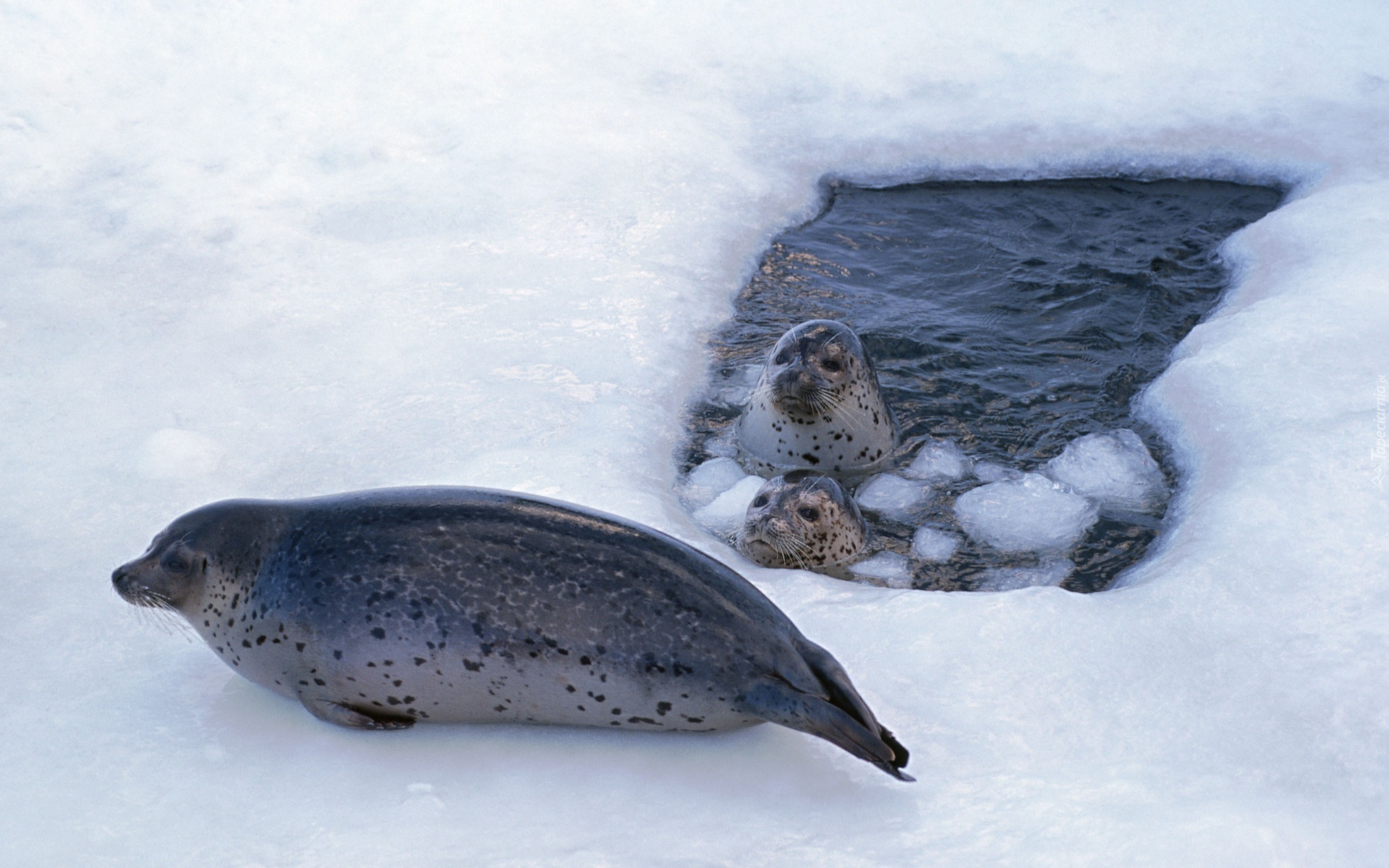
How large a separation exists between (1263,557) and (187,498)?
10.7 feet

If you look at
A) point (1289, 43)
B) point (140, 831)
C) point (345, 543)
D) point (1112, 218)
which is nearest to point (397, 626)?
point (345, 543)

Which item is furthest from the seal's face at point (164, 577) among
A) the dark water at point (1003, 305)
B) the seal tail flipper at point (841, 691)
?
the dark water at point (1003, 305)

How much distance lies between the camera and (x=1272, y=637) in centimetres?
309

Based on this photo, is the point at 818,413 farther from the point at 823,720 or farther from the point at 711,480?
the point at 823,720

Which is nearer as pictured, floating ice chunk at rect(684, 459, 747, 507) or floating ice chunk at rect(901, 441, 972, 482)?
floating ice chunk at rect(684, 459, 747, 507)

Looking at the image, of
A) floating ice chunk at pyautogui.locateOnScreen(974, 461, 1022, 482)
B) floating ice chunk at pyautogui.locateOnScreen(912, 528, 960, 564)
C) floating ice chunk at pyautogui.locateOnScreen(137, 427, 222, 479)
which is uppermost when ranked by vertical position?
floating ice chunk at pyautogui.locateOnScreen(137, 427, 222, 479)

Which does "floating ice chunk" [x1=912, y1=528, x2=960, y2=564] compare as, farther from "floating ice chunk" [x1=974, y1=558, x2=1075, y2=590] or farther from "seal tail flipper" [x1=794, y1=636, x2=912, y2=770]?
"seal tail flipper" [x1=794, y1=636, x2=912, y2=770]

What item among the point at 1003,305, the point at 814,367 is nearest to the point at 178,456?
the point at 814,367

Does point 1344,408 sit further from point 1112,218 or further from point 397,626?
point 397,626

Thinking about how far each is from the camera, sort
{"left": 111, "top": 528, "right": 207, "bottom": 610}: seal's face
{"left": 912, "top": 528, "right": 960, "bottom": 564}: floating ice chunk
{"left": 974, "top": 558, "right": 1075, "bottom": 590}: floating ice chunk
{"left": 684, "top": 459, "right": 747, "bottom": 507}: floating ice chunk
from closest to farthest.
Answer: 1. {"left": 111, "top": 528, "right": 207, "bottom": 610}: seal's face
2. {"left": 974, "top": 558, "right": 1075, "bottom": 590}: floating ice chunk
3. {"left": 912, "top": 528, "right": 960, "bottom": 564}: floating ice chunk
4. {"left": 684, "top": 459, "right": 747, "bottom": 507}: floating ice chunk

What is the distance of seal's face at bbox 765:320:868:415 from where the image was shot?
4.66m

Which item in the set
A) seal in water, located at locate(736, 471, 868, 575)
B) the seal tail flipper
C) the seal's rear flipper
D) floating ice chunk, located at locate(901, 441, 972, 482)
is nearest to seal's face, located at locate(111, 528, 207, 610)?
the seal's rear flipper

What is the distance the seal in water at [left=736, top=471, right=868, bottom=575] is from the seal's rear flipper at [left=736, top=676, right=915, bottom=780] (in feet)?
3.97

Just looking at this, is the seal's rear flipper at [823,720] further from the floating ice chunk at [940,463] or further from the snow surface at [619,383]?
the floating ice chunk at [940,463]
